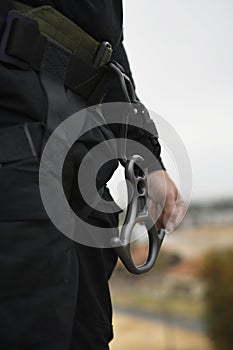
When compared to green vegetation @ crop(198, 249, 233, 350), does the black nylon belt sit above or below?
above

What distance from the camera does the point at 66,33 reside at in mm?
664

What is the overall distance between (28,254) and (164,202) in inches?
11.2

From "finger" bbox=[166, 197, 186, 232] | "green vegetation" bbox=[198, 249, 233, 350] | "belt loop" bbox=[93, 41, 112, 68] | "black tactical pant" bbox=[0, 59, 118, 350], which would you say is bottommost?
"green vegetation" bbox=[198, 249, 233, 350]

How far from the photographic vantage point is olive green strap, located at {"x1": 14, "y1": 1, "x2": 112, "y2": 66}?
2.08ft

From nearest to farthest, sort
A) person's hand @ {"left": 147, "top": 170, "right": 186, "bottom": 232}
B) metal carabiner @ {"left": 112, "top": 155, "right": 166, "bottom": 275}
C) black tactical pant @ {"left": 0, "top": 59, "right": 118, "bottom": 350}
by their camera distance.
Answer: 1. black tactical pant @ {"left": 0, "top": 59, "right": 118, "bottom": 350}
2. metal carabiner @ {"left": 112, "top": 155, "right": 166, "bottom": 275}
3. person's hand @ {"left": 147, "top": 170, "right": 186, "bottom": 232}

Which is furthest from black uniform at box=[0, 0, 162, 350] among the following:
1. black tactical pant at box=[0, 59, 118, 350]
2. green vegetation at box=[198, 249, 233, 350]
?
green vegetation at box=[198, 249, 233, 350]

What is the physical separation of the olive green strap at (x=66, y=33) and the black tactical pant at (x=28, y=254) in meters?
0.06

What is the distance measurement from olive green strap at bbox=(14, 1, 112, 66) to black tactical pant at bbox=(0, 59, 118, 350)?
6cm

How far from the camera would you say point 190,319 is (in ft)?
10.4

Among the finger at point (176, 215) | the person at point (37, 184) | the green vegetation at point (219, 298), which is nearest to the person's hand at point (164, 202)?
the finger at point (176, 215)

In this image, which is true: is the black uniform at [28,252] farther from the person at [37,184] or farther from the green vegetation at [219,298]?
the green vegetation at [219,298]

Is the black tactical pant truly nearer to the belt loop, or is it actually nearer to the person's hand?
the belt loop

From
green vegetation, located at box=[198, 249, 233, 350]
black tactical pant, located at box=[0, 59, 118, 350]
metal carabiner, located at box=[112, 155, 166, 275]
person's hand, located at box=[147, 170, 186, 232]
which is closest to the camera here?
black tactical pant, located at box=[0, 59, 118, 350]

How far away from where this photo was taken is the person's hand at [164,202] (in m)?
0.80
